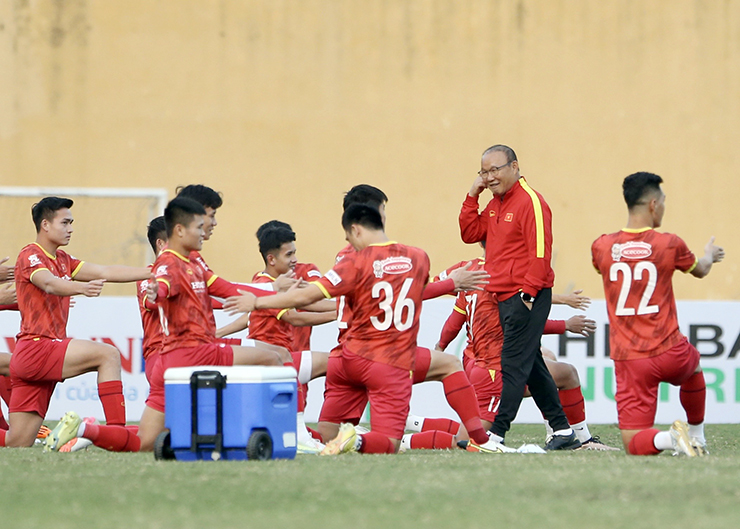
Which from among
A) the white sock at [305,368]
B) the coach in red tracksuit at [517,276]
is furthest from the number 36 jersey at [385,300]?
the white sock at [305,368]

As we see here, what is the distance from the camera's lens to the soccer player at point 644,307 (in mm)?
6848

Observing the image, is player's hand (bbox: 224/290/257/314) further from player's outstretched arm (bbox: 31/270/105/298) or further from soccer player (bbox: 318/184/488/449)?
player's outstretched arm (bbox: 31/270/105/298)

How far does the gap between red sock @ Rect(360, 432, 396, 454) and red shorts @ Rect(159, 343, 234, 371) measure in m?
0.96

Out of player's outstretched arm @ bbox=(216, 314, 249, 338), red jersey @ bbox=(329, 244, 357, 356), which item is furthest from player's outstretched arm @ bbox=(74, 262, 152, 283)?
red jersey @ bbox=(329, 244, 357, 356)

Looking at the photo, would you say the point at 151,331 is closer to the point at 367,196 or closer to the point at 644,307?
the point at 367,196

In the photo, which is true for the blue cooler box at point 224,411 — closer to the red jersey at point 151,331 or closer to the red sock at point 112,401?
the red jersey at point 151,331

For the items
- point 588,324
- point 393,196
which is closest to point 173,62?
point 393,196

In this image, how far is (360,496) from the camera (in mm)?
4578

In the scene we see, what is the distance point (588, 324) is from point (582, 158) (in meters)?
9.26

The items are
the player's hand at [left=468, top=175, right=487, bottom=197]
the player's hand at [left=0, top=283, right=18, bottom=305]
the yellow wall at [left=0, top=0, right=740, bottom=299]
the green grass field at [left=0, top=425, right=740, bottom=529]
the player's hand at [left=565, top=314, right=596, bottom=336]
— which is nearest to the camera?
the green grass field at [left=0, top=425, right=740, bottom=529]

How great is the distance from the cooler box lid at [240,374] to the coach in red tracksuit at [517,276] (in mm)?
1916

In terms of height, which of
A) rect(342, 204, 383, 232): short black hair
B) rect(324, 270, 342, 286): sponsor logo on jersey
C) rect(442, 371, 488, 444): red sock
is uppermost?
rect(342, 204, 383, 232): short black hair

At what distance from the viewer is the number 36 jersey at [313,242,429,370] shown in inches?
265

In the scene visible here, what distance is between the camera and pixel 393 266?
6758 millimetres
